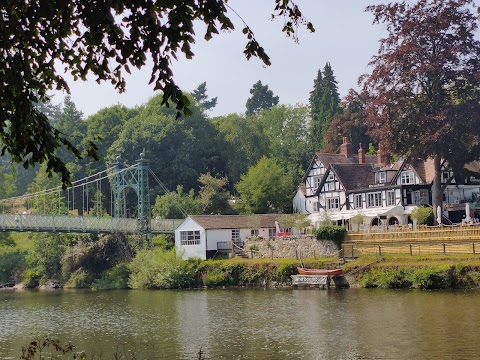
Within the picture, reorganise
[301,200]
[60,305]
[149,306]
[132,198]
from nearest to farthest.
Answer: [149,306] → [60,305] → [301,200] → [132,198]

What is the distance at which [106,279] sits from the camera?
179 ft

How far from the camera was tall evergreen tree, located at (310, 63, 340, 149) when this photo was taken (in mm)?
86425

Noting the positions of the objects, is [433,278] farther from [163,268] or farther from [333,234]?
[163,268]

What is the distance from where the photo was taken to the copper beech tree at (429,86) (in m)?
46.3

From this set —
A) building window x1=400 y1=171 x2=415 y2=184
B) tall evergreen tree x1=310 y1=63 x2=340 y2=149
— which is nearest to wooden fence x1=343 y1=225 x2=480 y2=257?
building window x1=400 y1=171 x2=415 y2=184

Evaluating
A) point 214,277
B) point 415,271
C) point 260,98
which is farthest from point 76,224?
point 260,98

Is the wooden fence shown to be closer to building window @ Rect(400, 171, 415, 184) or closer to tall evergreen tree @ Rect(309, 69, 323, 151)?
building window @ Rect(400, 171, 415, 184)

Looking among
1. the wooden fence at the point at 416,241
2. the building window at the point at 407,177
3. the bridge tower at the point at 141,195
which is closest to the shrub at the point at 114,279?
the bridge tower at the point at 141,195

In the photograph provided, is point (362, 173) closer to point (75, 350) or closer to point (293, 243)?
point (293, 243)

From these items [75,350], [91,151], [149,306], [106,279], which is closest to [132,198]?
[106,279]

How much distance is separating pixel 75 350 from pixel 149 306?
536 inches

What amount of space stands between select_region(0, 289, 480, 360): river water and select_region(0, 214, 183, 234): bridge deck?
1180cm

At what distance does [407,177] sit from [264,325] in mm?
33029

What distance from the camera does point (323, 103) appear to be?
88.1m
